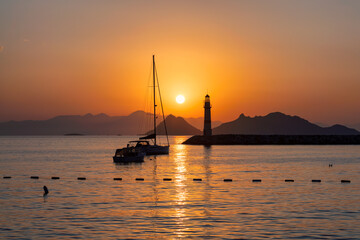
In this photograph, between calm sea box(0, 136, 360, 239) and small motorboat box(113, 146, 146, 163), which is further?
small motorboat box(113, 146, 146, 163)

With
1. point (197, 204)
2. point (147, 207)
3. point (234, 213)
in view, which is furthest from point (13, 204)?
point (234, 213)

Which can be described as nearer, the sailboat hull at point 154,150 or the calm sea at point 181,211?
the calm sea at point 181,211

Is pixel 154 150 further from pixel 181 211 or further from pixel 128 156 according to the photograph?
pixel 181 211

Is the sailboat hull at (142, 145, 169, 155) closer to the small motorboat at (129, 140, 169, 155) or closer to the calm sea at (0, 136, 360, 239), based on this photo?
the small motorboat at (129, 140, 169, 155)

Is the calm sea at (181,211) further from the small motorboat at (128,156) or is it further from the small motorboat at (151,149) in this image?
the small motorboat at (151,149)

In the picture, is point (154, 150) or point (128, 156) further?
point (154, 150)

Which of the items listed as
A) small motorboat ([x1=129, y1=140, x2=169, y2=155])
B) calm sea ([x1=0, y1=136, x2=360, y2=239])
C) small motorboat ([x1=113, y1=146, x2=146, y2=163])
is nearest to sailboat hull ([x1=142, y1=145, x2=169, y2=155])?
small motorboat ([x1=129, y1=140, x2=169, y2=155])

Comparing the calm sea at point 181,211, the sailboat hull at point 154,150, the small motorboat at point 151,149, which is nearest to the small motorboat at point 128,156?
the small motorboat at point 151,149

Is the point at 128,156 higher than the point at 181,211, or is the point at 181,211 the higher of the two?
the point at 128,156

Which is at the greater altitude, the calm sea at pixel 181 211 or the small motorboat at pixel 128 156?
the small motorboat at pixel 128 156

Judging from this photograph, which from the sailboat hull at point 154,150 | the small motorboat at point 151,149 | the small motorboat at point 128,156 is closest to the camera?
the small motorboat at point 128,156

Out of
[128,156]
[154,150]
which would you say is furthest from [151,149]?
[128,156]

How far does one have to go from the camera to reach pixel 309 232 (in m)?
22.3

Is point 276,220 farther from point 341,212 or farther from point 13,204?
point 13,204
